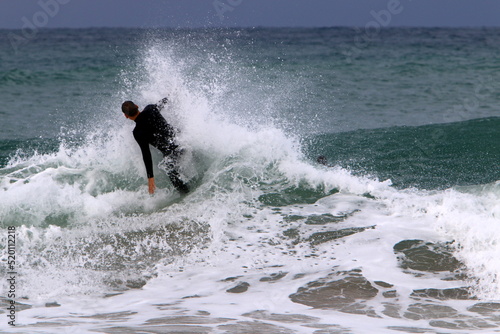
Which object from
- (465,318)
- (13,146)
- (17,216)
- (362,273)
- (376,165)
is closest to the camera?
(465,318)

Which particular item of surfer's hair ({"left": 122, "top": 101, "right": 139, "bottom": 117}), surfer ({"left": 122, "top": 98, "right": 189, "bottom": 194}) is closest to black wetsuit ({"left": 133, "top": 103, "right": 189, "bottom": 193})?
surfer ({"left": 122, "top": 98, "right": 189, "bottom": 194})

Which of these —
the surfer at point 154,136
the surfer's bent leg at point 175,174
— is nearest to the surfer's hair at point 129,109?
the surfer at point 154,136

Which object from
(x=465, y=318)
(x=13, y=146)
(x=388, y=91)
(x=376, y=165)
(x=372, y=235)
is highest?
(x=388, y=91)

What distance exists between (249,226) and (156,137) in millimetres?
1783

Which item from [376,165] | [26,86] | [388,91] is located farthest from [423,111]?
[26,86]

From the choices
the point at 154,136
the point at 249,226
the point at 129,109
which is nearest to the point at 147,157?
the point at 154,136

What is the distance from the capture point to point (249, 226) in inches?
296

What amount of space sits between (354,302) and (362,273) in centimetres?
63

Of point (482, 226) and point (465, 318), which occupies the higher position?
point (482, 226)

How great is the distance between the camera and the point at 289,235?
721cm

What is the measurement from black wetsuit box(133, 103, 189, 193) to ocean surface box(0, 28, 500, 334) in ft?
0.71

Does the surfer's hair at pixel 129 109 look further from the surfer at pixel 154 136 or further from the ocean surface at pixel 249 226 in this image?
the ocean surface at pixel 249 226

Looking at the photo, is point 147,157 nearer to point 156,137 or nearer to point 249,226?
point 156,137

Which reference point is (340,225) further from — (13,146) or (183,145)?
(13,146)
